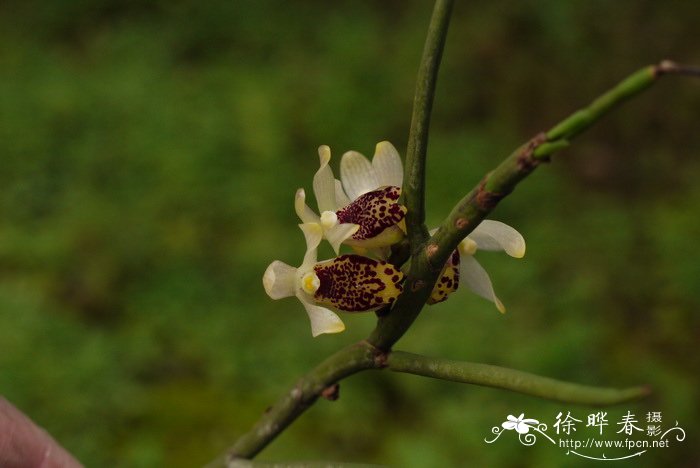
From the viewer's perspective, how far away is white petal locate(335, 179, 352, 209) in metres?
0.70

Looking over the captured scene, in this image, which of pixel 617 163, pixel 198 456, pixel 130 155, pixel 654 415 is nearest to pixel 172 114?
pixel 130 155

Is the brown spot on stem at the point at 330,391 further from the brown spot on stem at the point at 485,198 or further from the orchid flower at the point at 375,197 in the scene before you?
the brown spot on stem at the point at 485,198

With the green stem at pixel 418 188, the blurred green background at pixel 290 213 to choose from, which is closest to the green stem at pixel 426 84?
the green stem at pixel 418 188

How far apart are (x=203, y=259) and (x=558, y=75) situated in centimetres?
146

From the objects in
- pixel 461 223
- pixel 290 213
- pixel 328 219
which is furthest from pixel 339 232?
pixel 290 213

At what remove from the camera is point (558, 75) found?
10.2 feet

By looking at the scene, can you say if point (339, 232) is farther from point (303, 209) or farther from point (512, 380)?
point (512, 380)

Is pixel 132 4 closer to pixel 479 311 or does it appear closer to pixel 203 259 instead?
pixel 203 259

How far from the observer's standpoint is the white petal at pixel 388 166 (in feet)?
2.32

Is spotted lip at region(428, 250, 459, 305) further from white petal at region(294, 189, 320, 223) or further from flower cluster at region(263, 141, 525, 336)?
white petal at region(294, 189, 320, 223)

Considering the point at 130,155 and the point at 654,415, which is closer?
the point at 654,415

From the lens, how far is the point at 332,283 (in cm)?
66

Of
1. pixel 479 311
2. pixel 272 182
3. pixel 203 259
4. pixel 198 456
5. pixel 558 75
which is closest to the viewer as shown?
pixel 198 456

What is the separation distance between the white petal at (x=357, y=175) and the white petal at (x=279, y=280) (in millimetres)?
92
